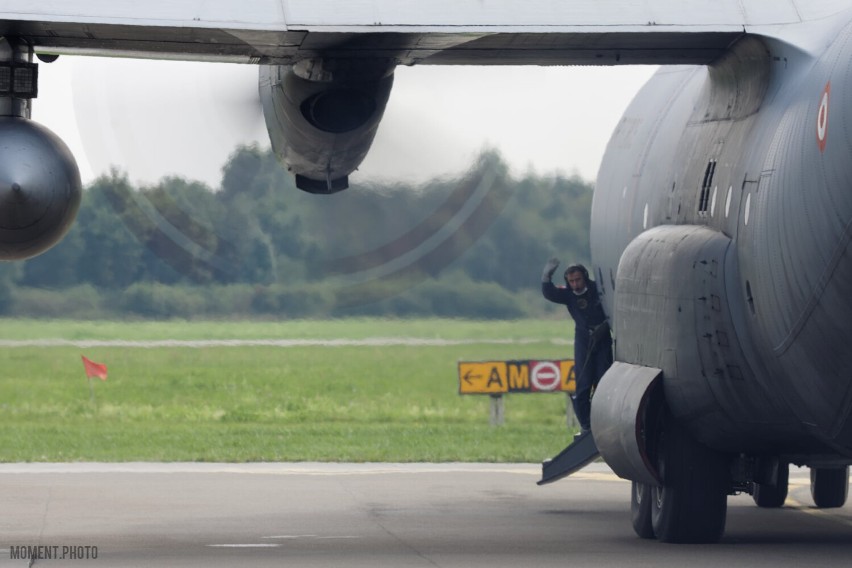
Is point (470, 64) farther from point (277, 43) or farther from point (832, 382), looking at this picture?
point (832, 382)

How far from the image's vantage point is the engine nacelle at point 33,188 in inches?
471

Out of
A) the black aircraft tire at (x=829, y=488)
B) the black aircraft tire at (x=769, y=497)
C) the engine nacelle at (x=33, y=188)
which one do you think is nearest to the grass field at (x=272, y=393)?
the black aircraft tire at (x=769, y=497)

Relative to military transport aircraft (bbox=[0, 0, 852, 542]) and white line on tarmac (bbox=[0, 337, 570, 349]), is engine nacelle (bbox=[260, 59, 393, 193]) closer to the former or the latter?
military transport aircraft (bbox=[0, 0, 852, 542])

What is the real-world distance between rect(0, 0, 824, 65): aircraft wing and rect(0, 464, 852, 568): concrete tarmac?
3.78 m

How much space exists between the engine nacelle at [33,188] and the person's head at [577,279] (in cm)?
566

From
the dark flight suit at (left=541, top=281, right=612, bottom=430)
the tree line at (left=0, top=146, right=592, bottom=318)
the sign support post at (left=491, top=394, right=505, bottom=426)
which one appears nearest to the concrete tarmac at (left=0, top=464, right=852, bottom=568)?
the dark flight suit at (left=541, top=281, right=612, bottom=430)

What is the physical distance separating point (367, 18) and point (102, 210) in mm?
25025

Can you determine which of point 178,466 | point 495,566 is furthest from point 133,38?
point 178,466

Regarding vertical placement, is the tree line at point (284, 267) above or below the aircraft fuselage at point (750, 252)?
above

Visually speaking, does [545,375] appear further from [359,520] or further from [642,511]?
[642,511]

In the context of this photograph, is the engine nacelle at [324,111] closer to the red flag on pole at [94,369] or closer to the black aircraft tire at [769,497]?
the black aircraft tire at [769,497]

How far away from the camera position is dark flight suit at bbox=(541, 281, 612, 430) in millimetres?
16484

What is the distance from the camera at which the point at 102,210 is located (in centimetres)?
3591

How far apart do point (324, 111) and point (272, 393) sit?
66.4 feet
